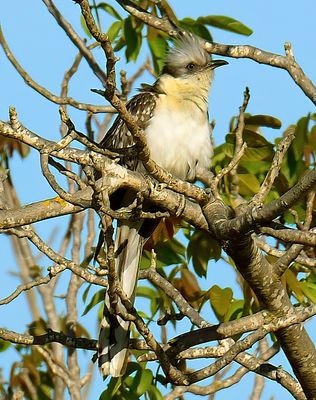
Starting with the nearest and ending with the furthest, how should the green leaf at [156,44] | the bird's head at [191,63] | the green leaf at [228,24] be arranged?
the green leaf at [228,24]
the green leaf at [156,44]
the bird's head at [191,63]

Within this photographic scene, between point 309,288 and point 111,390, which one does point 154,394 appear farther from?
point 309,288

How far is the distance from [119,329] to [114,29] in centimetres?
176

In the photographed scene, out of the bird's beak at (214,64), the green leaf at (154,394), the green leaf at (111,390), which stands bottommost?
the green leaf at (154,394)

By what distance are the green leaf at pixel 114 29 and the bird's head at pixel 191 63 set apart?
0.79 m

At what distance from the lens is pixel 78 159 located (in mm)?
3371

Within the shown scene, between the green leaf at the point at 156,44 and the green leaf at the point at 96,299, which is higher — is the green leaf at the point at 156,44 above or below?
above

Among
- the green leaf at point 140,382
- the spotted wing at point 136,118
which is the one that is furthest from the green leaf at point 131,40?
the green leaf at point 140,382

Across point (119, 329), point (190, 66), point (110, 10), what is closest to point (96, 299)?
point (119, 329)

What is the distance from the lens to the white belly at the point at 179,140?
5387 mm

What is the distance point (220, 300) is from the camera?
13.4ft

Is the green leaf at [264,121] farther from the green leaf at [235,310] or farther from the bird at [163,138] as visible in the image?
the green leaf at [235,310]

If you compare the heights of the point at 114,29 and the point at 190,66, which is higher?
the point at 190,66

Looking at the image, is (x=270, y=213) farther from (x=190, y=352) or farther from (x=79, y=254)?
(x=79, y=254)

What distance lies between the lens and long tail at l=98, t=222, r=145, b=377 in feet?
15.1
